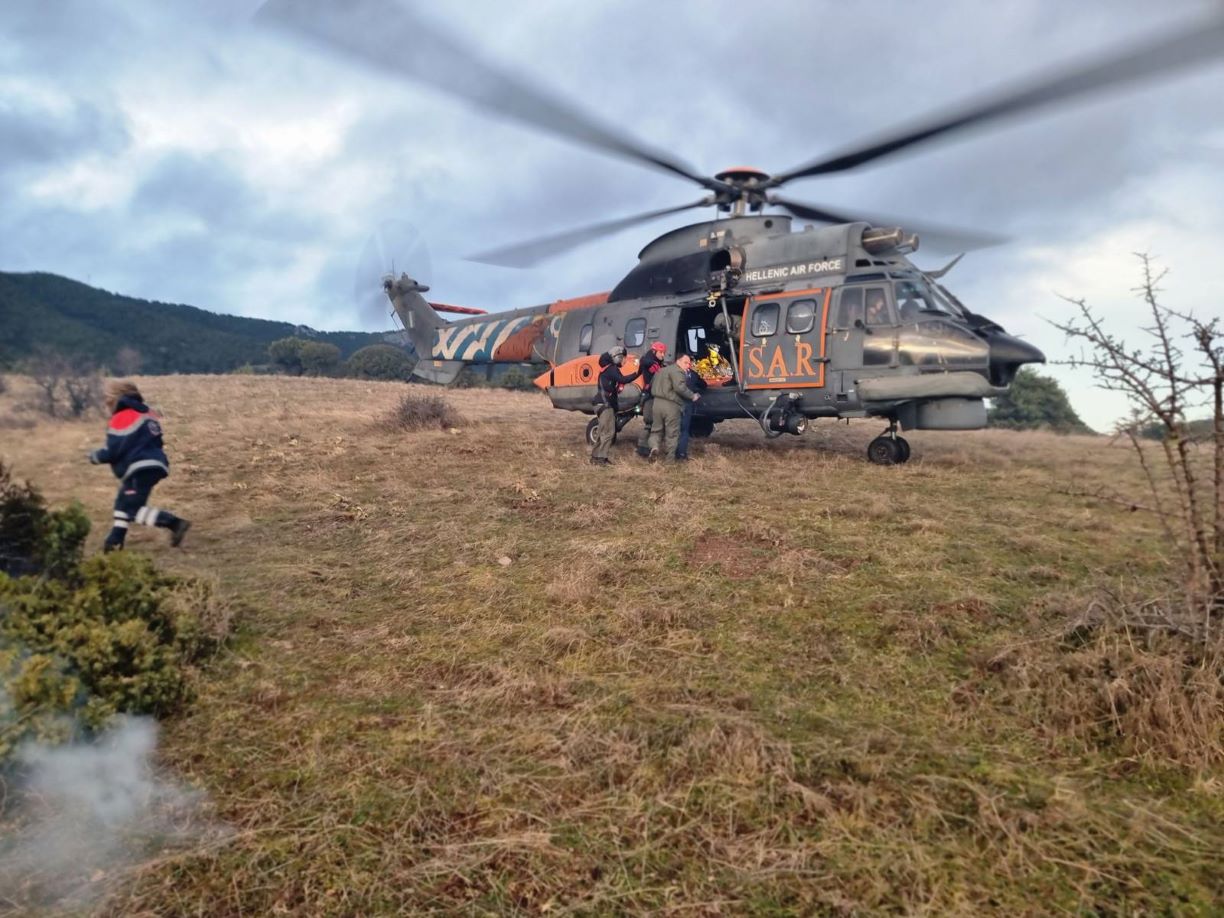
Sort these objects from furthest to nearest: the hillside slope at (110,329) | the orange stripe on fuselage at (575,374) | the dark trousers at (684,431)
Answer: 1. the orange stripe on fuselage at (575,374)
2. the dark trousers at (684,431)
3. the hillside slope at (110,329)

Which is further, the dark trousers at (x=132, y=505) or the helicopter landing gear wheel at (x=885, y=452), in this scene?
the helicopter landing gear wheel at (x=885, y=452)

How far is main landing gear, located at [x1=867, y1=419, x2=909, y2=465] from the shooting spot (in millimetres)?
10898

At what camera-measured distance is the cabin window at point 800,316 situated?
1059 centimetres

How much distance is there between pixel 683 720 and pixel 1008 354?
8.59 meters

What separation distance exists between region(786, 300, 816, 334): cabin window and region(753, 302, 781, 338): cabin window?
230 millimetres

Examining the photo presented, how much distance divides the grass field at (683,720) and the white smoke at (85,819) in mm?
135

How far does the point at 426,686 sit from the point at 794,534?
3.98m

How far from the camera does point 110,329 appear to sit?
761 cm

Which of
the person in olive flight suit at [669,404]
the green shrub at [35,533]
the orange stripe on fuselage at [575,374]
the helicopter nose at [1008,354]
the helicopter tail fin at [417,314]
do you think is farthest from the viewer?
the helicopter tail fin at [417,314]

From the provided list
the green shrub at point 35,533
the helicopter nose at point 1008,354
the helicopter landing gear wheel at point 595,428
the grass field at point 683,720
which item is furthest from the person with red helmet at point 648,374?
the green shrub at point 35,533

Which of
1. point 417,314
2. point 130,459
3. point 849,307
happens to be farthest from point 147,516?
point 417,314

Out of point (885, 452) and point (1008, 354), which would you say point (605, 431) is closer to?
point (885, 452)

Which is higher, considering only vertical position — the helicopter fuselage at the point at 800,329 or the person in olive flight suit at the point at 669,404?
the helicopter fuselage at the point at 800,329

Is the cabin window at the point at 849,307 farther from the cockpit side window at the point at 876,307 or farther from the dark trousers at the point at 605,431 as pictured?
the dark trousers at the point at 605,431
